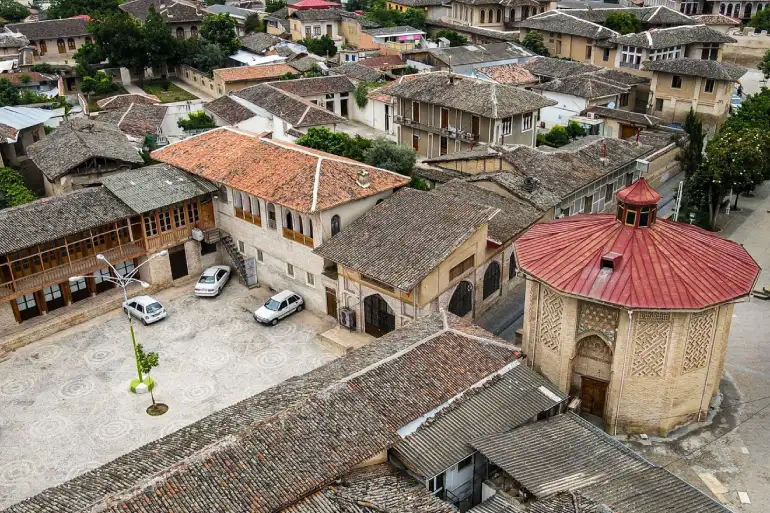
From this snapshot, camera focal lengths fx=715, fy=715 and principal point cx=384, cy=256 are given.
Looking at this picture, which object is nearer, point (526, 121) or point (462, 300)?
point (462, 300)

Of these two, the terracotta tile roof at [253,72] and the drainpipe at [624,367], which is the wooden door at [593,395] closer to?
the drainpipe at [624,367]

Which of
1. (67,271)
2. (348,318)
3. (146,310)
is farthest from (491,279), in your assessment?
(67,271)

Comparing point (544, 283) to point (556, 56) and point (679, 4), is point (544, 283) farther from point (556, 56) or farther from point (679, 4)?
point (679, 4)

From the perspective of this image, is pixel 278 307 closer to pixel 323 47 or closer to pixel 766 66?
pixel 323 47

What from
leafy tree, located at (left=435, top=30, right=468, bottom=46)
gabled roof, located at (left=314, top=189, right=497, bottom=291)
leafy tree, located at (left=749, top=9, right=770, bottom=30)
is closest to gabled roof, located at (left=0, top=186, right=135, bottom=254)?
gabled roof, located at (left=314, top=189, right=497, bottom=291)

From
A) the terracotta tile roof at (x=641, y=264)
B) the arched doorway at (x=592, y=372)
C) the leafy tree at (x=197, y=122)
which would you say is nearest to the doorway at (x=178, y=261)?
the terracotta tile roof at (x=641, y=264)

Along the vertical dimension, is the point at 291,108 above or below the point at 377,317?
above

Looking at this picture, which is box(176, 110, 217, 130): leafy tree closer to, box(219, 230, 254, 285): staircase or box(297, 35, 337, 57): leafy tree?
box(219, 230, 254, 285): staircase
